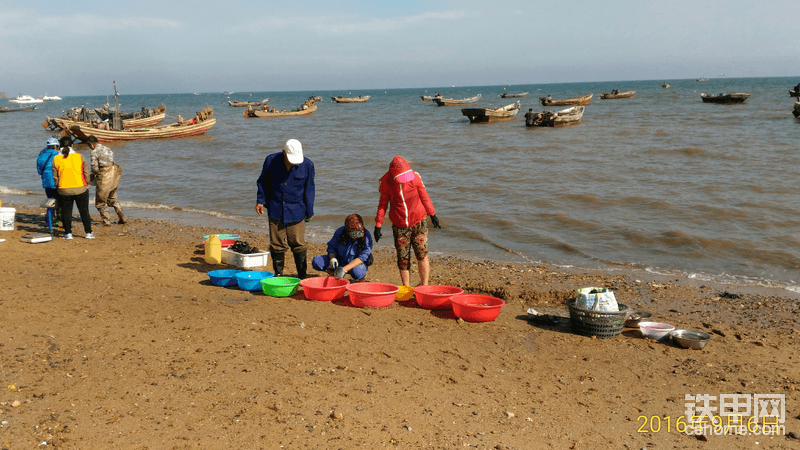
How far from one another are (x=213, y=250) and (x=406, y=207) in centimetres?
328

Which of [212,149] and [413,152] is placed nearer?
[413,152]

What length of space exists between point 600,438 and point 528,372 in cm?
96

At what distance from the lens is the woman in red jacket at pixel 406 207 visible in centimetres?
→ 579

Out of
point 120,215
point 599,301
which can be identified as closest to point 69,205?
point 120,215

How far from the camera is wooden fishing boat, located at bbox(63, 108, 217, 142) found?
92.1ft

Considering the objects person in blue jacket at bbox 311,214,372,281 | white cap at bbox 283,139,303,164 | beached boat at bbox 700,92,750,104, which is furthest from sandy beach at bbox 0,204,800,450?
beached boat at bbox 700,92,750,104

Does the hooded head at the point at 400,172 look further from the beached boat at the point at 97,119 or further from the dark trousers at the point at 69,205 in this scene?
the beached boat at the point at 97,119

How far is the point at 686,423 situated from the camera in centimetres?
388

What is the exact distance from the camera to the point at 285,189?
19.4 ft

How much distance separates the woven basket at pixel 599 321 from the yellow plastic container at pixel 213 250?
4818 mm

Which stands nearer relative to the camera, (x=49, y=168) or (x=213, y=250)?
(x=213, y=250)

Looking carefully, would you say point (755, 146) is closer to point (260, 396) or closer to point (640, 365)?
point (640, 365)

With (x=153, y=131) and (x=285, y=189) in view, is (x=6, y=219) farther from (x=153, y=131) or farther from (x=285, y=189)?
(x=153, y=131)

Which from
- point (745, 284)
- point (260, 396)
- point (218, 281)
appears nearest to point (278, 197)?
point (218, 281)
